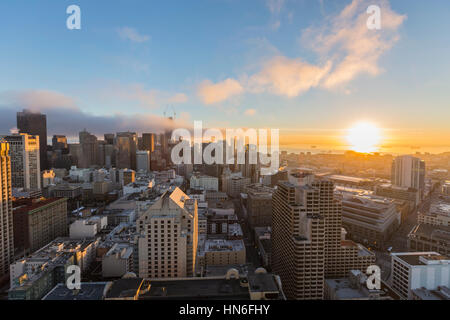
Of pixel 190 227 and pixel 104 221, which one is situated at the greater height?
pixel 190 227

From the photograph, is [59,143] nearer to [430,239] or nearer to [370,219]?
[370,219]

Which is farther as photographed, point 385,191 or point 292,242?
point 385,191

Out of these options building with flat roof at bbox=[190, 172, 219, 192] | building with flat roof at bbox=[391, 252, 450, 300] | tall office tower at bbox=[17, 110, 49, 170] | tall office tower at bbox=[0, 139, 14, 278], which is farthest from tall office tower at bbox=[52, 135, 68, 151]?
building with flat roof at bbox=[391, 252, 450, 300]

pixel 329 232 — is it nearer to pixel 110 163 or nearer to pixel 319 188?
pixel 319 188

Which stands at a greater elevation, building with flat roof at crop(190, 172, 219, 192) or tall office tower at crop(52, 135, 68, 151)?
tall office tower at crop(52, 135, 68, 151)

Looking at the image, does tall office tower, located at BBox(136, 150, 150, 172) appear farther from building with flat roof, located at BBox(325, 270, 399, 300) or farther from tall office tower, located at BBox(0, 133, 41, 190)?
building with flat roof, located at BBox(325, 270, 399, 300)

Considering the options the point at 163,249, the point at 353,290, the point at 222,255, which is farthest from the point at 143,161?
the point at 353,290

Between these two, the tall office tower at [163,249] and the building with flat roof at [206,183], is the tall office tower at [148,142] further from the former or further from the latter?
the tall office tower at [163,249]
